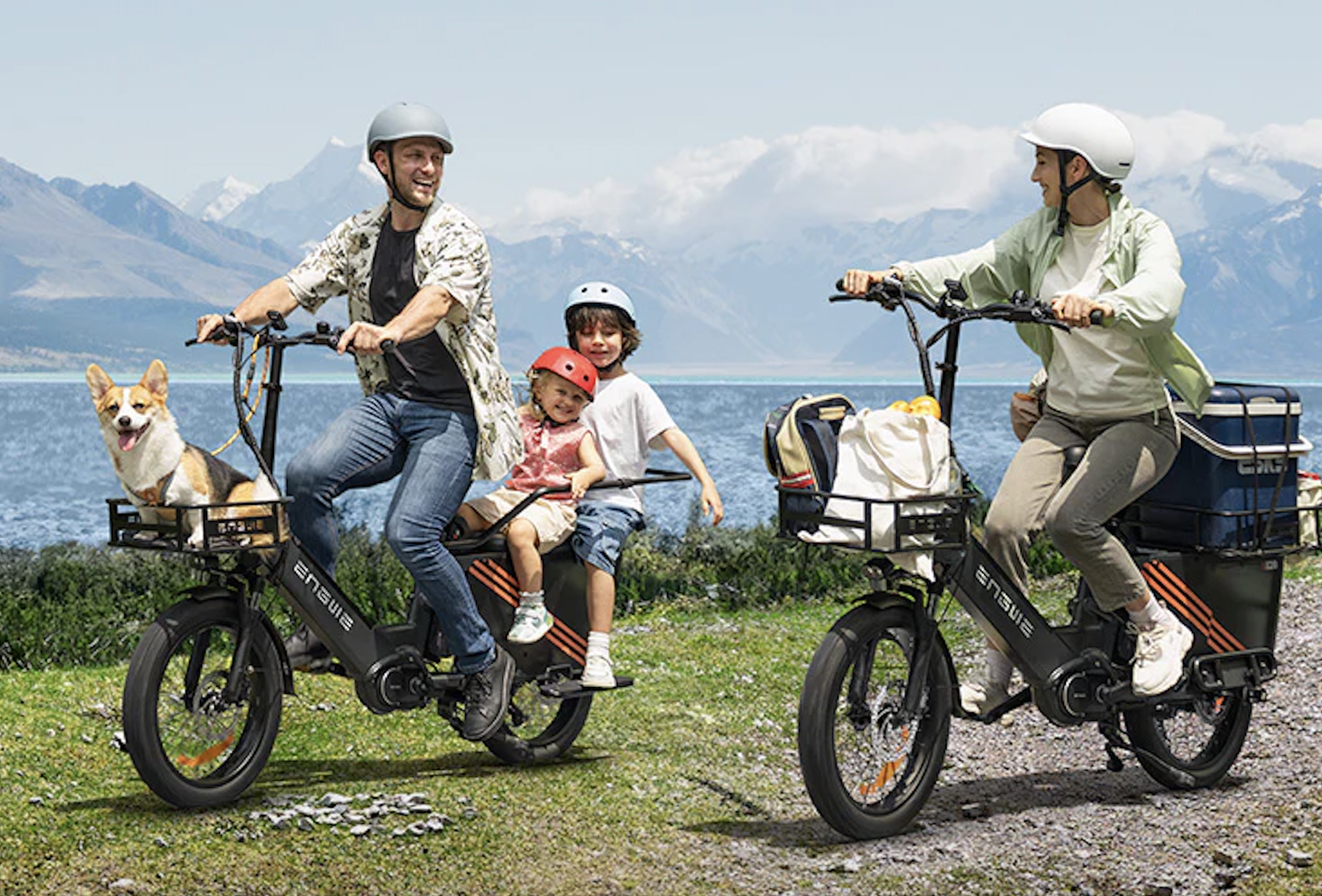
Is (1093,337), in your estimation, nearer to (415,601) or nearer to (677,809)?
(677,809)

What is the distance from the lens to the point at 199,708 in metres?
5.60

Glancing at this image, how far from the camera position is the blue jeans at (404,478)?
5.83 m

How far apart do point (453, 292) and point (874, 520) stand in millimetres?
1643

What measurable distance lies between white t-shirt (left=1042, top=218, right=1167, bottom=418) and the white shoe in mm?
1041

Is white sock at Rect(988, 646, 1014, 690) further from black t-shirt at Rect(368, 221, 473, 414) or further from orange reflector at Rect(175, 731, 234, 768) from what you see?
orange reflector at Rect(175, 731, 234, 768)

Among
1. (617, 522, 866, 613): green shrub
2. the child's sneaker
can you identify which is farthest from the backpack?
(617, 522, 866, 613): green shrub

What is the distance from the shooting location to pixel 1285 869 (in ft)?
17.5

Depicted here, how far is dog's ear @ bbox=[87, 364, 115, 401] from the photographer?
5.24 metres

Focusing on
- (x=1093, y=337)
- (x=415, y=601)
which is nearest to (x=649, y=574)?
(x=415, y=601)

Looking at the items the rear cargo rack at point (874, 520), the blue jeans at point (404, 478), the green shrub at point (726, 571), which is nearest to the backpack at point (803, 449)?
the rear cargo rack at point (874, 520)

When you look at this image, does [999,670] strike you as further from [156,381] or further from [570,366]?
[156,381]

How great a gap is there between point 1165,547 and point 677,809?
6.90ft

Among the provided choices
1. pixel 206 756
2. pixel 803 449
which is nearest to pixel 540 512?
pixel 803 449

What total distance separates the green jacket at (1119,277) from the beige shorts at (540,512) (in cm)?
162
